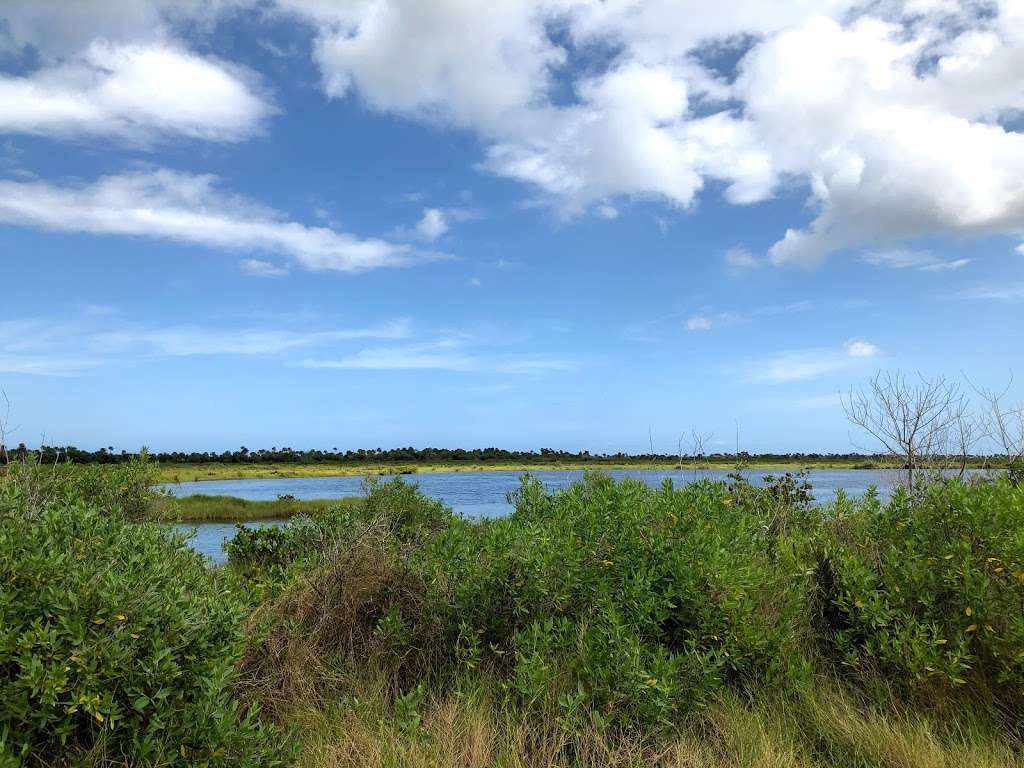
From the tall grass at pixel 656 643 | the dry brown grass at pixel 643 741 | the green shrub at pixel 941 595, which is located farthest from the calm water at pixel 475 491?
the dry brown grass at pixel 643 741

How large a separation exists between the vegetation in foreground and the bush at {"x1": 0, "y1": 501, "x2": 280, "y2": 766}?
18mm

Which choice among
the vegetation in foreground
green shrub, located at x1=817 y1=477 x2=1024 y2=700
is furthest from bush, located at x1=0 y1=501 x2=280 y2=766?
green shrub, located at x1=817 y1=477 x2=1024 y2=700

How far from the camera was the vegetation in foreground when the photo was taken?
4133 mm

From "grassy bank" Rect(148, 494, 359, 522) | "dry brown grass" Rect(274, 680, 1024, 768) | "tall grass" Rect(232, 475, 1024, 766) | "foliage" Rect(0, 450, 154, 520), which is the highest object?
"foliage" Rect(0, 450, 154, 520)

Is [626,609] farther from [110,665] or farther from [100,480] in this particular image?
[100,480]

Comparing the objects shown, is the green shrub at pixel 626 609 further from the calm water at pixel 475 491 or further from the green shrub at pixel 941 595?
the calm water at pixel 475 491

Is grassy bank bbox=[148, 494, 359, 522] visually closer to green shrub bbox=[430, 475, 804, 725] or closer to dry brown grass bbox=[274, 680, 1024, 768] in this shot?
green shrub bbox=[430, 475, 804, 725]

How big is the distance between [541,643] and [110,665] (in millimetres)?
2890

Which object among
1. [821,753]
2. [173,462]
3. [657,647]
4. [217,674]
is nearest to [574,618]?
[657,647]

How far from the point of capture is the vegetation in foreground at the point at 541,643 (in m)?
4.13

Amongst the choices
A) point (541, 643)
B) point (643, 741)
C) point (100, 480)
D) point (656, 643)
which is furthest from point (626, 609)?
point (100, 480)

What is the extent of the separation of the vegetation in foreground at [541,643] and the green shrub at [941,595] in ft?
0.07

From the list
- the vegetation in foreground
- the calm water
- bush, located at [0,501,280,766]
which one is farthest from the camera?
the calm water

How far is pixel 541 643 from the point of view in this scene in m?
5.54
